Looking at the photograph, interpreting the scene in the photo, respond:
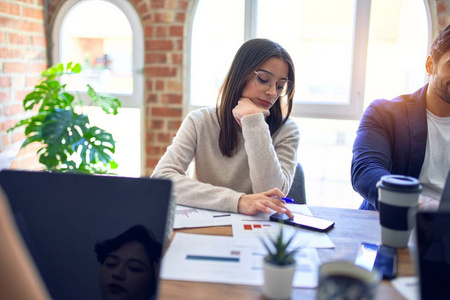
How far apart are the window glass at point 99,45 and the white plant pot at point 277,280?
Result: 2.45m

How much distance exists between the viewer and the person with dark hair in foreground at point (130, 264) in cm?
76

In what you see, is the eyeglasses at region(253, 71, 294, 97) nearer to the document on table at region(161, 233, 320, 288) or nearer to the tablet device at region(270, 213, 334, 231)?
the tablet device at region(270, 213, 334, 231)

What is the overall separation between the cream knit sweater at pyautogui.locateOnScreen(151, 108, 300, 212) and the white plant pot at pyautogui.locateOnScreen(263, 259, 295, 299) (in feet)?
2.21

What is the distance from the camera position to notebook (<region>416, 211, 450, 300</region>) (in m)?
0.71

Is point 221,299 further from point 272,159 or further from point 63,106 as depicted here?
point 63,106

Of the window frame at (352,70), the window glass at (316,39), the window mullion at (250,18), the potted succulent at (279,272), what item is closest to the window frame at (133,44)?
the window frame at (352,70)

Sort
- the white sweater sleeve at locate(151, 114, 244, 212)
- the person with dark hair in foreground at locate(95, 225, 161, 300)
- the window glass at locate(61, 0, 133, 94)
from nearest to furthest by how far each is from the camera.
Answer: the person with dark hair in foreground at locate(95, 225, 161, 300) < the white sweater sleeve at locate(151, 114, 244, 212) < the window glass at locate(61, 0, 133, 94)

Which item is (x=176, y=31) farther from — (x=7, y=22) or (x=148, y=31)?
(x=7, y=22)

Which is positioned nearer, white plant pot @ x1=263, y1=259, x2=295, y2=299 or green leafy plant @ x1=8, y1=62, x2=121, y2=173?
white plant pot @ x1=263, y1=259, x2=295, y2=299

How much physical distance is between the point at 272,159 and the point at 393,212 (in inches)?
24.6

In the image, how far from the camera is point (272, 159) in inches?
62.4

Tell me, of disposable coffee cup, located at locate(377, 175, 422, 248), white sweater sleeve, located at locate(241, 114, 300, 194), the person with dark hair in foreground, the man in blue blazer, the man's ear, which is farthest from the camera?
the man's ear

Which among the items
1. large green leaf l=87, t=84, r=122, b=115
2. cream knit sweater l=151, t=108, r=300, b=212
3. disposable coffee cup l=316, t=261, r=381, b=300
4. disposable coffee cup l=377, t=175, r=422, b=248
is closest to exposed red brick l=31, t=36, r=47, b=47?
large green leaf l=87, t=84, r=122, b=115

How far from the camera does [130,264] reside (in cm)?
79
